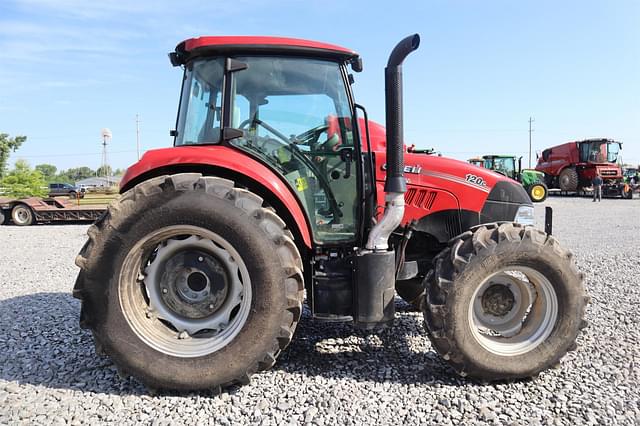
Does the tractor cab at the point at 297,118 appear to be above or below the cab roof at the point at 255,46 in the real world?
below

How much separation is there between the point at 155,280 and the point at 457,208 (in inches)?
90.7

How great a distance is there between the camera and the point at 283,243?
2.69m

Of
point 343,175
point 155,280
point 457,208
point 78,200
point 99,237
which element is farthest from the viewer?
point 78,200

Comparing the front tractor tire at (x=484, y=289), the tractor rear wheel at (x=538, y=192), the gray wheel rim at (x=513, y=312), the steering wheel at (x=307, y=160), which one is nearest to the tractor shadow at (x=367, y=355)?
the front tractor tire at (x=484, y=289)

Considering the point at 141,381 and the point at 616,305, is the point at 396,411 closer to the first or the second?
the point at 141,381

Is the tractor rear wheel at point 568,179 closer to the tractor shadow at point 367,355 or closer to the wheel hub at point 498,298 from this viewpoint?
the tractor shadow at point 367,355

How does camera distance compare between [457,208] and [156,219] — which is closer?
[156,219]

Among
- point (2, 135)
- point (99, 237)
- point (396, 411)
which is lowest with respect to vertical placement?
point (396, 411)

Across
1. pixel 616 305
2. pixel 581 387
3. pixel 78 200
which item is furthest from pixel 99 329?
pixel 78 200

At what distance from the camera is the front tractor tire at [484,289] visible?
2.78 meters

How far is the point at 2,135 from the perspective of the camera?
1410 inches

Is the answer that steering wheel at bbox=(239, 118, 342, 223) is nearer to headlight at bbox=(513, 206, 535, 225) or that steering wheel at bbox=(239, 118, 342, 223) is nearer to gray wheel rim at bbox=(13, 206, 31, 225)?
headlight at bbox=(513, 206, 535, 225)

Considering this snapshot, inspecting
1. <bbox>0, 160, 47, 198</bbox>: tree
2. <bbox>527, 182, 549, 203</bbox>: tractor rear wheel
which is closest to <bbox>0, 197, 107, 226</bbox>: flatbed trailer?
<bbox>0, 160, 47, 198</bbox>: tree

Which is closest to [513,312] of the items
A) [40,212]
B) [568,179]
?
[40,212]
